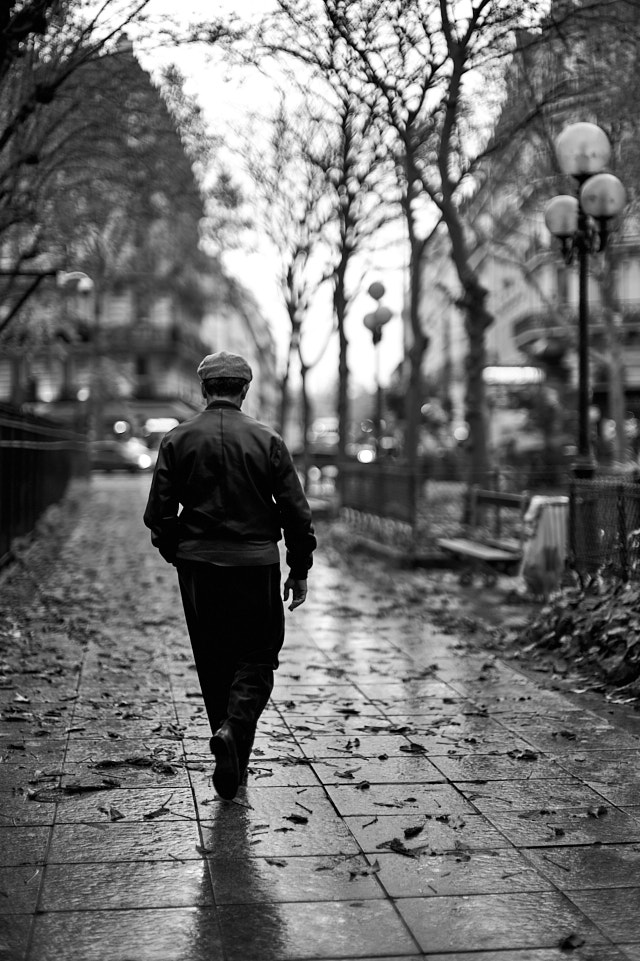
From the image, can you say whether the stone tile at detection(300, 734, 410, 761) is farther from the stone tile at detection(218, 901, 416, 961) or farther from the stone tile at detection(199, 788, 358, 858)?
the stone tile at detection(218, 901, 416, 961)

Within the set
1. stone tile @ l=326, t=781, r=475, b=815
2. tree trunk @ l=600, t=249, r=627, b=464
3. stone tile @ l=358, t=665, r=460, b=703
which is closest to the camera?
stone tile @ l=326, t=781, r=475, b=815

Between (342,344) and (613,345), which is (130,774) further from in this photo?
(613,345)

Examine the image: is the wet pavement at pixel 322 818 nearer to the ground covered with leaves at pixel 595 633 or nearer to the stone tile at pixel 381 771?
the stone tile at pixel 381 771

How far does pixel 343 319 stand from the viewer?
26.6 metres

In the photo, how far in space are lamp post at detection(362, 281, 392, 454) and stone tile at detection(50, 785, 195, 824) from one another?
18.4 meters

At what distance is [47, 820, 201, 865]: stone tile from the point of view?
461cm

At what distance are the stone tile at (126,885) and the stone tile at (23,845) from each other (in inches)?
5.1

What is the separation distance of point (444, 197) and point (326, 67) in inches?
175

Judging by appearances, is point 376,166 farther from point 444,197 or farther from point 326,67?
point 326,67

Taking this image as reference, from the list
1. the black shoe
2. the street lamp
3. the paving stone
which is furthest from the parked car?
the black shoe

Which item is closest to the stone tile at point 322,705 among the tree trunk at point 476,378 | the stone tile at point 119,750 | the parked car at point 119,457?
the stone tile at point 119,750

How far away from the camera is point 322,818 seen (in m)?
5.14

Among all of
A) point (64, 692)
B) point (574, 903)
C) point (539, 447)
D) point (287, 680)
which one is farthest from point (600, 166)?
point (539, 447)

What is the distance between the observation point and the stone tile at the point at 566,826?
4879mm
